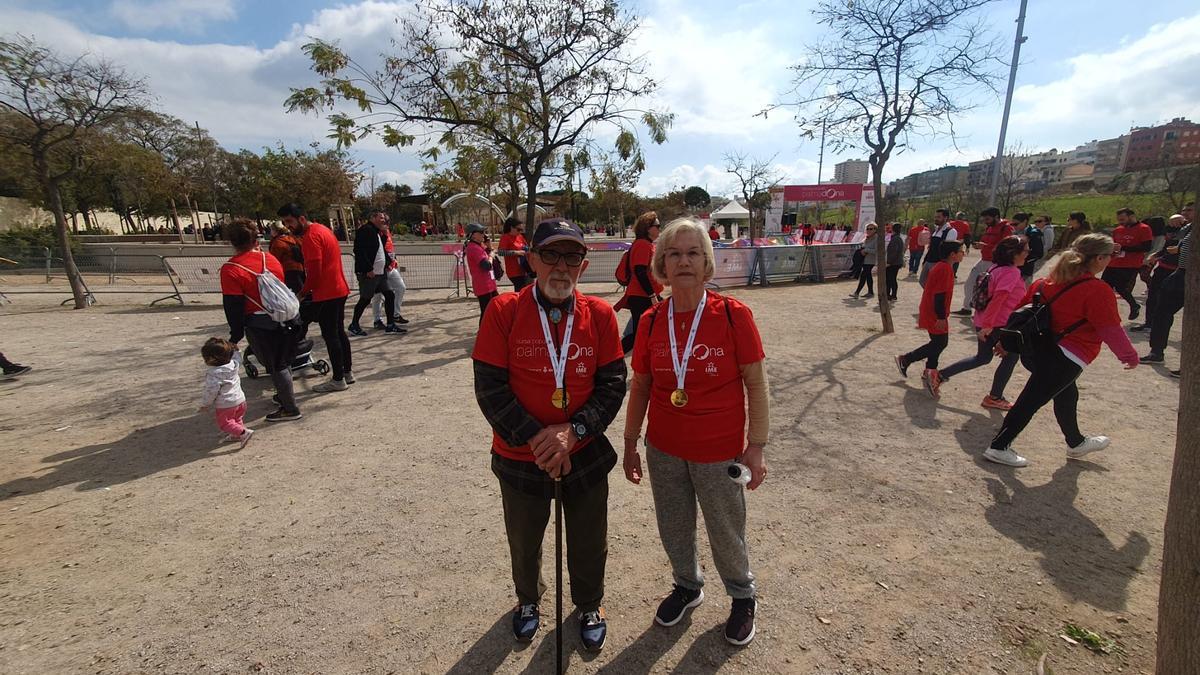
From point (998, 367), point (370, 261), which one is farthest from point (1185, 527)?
point (370, 261)

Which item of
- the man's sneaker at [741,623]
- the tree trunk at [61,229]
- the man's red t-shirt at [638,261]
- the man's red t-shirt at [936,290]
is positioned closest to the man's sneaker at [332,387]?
the man's red t-shirt at [638,261]

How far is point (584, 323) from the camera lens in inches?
85.7

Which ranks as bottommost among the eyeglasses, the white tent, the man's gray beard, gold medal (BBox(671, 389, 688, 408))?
gold medal (BBox(671, 389, 688, 408))

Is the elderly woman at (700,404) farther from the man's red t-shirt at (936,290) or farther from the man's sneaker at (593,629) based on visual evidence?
the man's red t-shirt at (936,290)

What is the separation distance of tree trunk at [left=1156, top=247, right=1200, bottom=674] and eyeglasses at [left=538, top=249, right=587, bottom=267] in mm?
2091

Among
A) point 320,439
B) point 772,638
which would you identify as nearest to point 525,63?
point 320,439

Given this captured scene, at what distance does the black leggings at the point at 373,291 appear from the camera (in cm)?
843

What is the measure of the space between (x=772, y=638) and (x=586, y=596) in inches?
38.2

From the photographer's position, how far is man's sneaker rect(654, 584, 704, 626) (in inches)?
99.1

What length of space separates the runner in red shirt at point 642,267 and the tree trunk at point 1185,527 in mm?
4540

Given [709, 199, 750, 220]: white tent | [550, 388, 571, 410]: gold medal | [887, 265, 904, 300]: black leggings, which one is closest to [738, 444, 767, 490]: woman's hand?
[550, 388, 571, 410]: gold medal

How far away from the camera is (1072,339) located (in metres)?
3.74

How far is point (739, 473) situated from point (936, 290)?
475 cm

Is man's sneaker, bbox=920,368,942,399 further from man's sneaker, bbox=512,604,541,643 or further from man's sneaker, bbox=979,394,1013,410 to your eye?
man's sneaker, bbox=512,604,541,643
